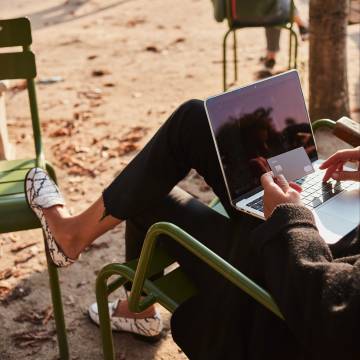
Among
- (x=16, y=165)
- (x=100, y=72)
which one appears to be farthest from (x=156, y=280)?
(x=100, y=72)

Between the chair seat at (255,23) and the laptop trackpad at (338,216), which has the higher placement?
the chair seat at (255,23)

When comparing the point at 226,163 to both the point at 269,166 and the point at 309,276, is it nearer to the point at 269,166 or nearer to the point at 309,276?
the point at 269,166

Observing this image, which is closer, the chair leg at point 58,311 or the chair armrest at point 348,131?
the chair armrest at point 348,131

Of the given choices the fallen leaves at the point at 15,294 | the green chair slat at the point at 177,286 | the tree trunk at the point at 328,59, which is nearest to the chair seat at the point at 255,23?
the tree trunk at the point at 328,59

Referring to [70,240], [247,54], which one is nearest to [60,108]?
[247,54]

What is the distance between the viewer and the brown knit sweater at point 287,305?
4.56 ft

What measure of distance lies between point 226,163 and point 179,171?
22cm

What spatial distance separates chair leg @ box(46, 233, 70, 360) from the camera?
237 centimetres

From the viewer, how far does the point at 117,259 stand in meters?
3.16

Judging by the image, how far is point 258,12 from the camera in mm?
4676

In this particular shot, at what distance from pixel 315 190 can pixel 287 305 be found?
0.66 metres

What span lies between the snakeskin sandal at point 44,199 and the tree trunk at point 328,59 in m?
2.48

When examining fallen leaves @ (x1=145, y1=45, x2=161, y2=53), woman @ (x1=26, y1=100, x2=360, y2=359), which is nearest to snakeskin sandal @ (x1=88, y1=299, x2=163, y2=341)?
woman @ (x1=26, y1=100, x2=360, y2=359)

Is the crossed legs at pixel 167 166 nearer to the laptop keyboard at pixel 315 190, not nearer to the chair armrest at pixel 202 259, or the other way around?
the laptop keyboard at pixel 315 190
